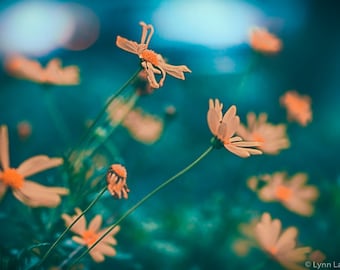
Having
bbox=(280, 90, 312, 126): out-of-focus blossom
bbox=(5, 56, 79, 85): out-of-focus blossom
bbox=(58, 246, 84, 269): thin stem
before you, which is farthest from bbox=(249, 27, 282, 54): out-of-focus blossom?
bbox=(58, 246, 84, 269): thin stem

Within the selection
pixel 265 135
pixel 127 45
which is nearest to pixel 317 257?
pixel 265 135

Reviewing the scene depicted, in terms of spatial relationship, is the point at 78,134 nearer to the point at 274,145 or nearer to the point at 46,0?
the point at 274,145

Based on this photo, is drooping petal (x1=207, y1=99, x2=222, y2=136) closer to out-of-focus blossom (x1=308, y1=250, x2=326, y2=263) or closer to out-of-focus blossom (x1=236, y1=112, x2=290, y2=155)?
out-of-focus blossom (x1=236, y1=112, x2=290, y2=155)

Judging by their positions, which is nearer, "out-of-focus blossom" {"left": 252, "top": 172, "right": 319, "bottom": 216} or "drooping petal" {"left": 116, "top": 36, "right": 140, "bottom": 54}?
"drooping petal" {"left": 116, "top": 36, "right": 140, "bottom": 54}

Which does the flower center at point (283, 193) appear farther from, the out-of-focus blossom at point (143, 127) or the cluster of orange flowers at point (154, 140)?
the out-of-focus blossom at point (143, 127)

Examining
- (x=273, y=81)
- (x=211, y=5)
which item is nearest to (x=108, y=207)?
(x=273, y=81)

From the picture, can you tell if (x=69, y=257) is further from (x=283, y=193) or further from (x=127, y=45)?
(x=283, y=193)
